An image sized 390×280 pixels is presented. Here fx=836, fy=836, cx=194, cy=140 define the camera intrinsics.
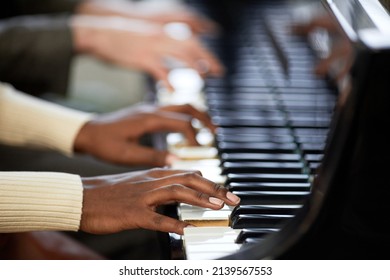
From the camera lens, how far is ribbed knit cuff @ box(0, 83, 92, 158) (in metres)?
1.76

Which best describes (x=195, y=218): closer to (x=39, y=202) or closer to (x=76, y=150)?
(x=39, y=202)

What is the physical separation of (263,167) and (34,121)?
0.59m

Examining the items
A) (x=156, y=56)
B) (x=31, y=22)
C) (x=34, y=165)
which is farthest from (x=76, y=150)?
(x=31, y=22)

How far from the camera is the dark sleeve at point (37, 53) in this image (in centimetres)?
208

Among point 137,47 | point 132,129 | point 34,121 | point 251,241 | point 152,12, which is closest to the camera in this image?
point 251,241

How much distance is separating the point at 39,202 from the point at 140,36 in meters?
0.85

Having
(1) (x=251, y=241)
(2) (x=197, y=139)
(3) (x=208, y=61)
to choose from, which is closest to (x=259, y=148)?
(2) (x=197, y=139)

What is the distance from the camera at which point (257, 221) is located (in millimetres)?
1225

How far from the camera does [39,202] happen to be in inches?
52.1

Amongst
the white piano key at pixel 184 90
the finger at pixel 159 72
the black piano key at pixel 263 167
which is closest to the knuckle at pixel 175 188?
the black piano key at pixel 263 167

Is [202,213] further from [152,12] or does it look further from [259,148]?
[152,12]

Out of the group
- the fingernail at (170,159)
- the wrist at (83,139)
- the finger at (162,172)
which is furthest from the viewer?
the wrist at (83,139)

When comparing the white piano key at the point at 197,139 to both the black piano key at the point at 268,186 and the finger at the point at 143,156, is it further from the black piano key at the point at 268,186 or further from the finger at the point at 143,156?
the black piano key at the point at 268,186

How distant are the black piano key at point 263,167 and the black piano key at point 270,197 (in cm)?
10
